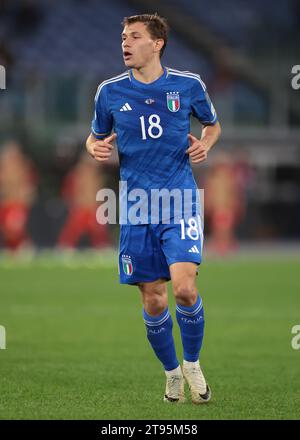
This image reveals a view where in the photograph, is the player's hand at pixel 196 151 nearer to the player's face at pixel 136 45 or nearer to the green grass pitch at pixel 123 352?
the player's face at pixel 136 45

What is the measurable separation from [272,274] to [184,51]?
1954cm

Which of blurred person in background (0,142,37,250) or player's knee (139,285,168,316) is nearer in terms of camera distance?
player's knee (139,285,168,316)

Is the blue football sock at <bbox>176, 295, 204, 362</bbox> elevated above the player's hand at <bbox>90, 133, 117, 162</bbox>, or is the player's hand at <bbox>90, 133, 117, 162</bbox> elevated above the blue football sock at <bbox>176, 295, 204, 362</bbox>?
the player's hand at <bbox>90, 133, 117, 162</bbox>

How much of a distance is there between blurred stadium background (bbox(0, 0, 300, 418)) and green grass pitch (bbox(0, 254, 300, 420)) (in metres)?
0.09

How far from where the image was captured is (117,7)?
1576 inches

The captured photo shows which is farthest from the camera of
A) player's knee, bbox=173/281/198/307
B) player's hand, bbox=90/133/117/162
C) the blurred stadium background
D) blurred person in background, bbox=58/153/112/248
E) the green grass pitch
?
blurred person in background, bbox=58/153/112/248

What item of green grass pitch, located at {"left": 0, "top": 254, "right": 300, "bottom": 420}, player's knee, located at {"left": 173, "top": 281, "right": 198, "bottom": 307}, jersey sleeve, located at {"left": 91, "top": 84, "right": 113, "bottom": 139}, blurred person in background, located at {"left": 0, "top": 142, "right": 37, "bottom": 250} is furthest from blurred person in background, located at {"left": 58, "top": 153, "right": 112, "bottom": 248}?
player's knee, located at {"left": 173, "top": 281, "right": 198, "bottom": 307}

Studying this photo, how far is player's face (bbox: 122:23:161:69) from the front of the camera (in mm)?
7688

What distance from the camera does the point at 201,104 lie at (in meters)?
7.89

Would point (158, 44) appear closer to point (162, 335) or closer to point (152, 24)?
point (152, 24)

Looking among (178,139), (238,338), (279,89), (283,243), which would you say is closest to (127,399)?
(178,139)

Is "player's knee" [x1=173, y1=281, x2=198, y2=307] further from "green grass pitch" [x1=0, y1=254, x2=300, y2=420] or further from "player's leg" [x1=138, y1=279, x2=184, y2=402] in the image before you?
"green grass pitch" [x1=0, y1=254, x2=300, y2=420]

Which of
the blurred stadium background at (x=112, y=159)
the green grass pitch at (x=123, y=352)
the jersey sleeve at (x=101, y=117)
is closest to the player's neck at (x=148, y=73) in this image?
the jersey sleeve at (x=101, y=117)

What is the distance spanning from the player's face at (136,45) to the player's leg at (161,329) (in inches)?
60.4
